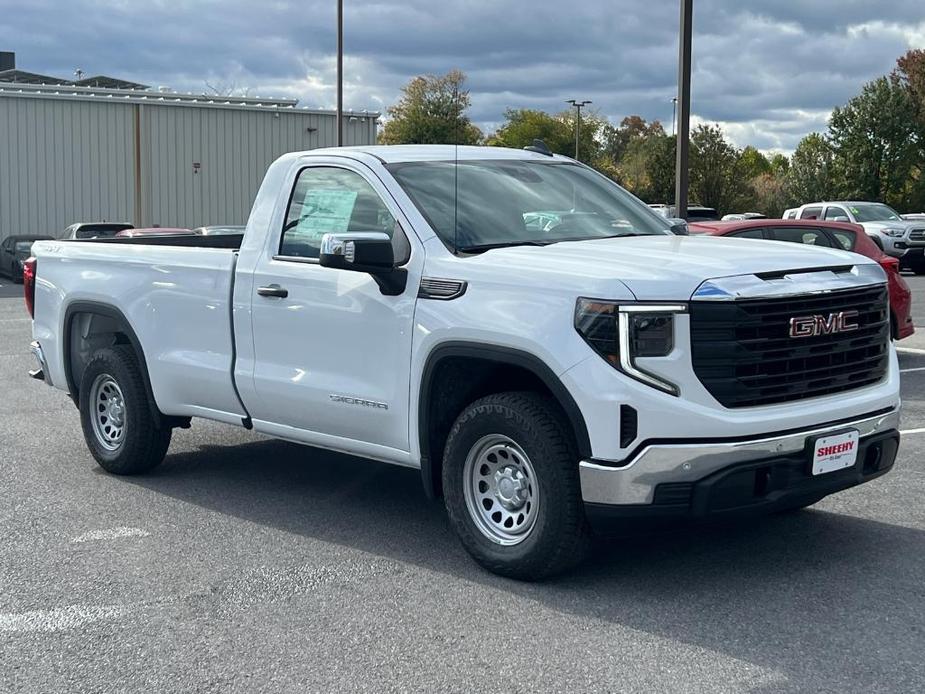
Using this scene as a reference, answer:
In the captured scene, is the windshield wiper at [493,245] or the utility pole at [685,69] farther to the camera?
the utility pole at [685,69]

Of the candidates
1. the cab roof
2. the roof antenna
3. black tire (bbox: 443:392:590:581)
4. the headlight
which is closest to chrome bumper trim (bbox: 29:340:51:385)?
the cab roof

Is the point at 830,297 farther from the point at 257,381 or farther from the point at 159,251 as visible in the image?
the point at 159,251

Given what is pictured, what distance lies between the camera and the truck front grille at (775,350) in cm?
510

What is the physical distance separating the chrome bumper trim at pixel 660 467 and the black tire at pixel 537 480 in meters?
0.15

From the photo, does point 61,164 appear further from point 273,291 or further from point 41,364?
point 273,291

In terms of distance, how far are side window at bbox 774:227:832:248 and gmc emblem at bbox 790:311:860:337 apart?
8.39 metres

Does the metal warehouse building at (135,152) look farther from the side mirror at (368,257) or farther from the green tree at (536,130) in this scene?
the green tree at (536,130)

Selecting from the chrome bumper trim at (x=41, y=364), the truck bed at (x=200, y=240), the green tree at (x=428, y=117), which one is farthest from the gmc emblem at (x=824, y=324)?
the green tree at (x=428, y=117)

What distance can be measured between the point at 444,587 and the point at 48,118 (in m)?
36.6

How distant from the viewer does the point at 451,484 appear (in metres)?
5.77

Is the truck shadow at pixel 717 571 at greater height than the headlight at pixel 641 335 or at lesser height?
lesser

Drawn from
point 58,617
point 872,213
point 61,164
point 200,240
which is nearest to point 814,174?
point 872,213

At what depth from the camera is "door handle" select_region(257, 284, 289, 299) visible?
21.6 ft

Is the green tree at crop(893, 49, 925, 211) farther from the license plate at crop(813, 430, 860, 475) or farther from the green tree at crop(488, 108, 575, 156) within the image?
the license plate at crop(813, 430, 860, 475)
